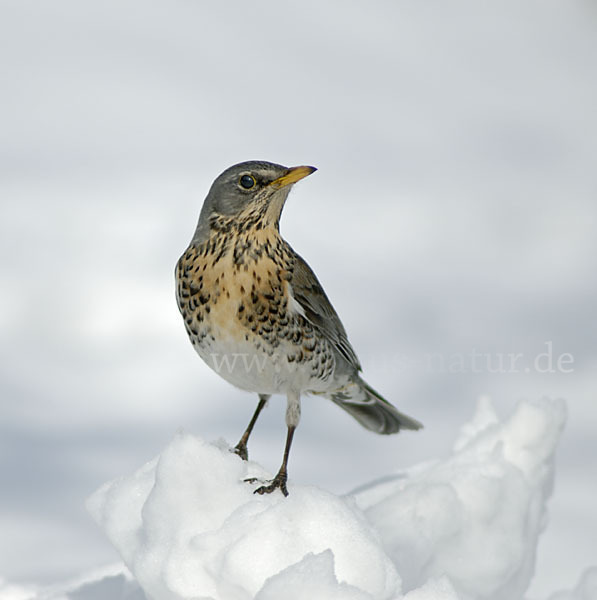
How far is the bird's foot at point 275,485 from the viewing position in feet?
16.5

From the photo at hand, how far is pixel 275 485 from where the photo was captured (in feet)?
16.8

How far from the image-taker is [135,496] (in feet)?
17.0

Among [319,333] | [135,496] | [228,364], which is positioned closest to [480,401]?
[319,333]

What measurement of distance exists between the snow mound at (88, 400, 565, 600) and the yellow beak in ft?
5.25

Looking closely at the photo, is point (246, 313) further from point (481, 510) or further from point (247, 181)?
point (481, 510)

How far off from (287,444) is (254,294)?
1004 mm

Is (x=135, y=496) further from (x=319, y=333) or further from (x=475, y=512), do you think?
(x=475, y=512)

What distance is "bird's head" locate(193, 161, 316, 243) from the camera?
5.28m

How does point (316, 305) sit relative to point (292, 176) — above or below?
below

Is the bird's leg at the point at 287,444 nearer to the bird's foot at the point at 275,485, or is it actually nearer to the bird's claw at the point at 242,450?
the bird's foot at the point at 275,485

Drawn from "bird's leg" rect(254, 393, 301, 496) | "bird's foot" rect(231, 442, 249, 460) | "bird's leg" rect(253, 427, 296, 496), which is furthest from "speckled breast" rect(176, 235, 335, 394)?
"bird's foot" rect(231, 442, 249, 460)

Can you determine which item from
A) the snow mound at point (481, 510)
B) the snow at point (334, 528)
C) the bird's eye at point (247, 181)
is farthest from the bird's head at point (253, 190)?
the snow mound at point (481, 510)

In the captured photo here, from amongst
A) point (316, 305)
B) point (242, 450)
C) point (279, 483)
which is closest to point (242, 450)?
point (242, 450)

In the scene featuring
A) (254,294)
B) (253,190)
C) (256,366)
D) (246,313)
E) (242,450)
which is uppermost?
(253,190)
